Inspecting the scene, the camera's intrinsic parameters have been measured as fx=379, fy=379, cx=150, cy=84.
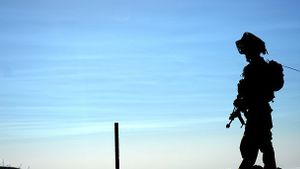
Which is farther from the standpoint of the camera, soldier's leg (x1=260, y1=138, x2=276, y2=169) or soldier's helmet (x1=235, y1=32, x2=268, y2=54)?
soldier's helmet (x1=235, y1=32, x2=268, y2=54)

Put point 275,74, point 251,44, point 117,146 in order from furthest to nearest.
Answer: point 117,146, point 251,44, point 275,74

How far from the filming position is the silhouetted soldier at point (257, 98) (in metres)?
7.72

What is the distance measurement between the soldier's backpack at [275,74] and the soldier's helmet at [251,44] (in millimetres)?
438

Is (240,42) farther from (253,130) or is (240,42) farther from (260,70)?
(253,130)

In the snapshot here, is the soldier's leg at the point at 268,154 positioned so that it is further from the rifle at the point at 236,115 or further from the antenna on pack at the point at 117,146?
the antenna on pack at the point at 117,146

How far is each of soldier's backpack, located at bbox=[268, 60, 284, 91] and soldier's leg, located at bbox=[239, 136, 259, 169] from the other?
1241mm

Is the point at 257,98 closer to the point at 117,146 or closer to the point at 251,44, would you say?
the point at 251,44

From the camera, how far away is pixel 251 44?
26.3 feet

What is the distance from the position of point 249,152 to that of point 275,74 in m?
1.69

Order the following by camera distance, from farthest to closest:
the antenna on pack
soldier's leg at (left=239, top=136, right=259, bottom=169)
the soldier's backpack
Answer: the antenna on pack < soldier's leg at (left=239, top=136, right=259, bottom=169) < the soldier's backpack

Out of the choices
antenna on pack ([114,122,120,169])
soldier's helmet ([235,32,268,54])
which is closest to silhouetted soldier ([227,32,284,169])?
soldier's helmet ([235,32,268,54])

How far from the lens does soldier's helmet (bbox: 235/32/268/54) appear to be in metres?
8.02

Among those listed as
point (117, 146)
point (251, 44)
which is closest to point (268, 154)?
point (251, 44)

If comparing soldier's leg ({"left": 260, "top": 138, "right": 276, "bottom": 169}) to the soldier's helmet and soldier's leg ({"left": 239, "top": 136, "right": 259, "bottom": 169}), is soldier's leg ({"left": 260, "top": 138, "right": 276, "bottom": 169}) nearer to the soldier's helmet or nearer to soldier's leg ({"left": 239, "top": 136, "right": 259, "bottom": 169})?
soldier's leg ({"left": 239, "top": 136, "right": 259, "bottom": 169})
